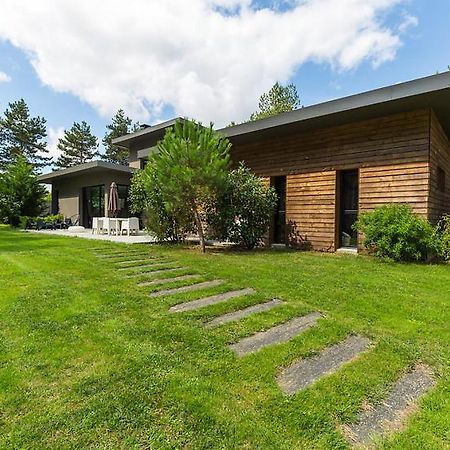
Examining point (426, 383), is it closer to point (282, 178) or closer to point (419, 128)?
point (419, 128)

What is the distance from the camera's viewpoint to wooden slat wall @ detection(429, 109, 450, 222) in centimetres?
706

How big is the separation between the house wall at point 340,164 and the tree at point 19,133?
34.9 meters

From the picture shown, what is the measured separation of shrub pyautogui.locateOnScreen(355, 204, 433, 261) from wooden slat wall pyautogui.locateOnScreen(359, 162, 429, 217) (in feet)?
0.99

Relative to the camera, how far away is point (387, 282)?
4.64 metres

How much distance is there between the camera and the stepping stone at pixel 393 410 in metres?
1.60

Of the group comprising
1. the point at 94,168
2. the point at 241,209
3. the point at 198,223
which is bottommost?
the point at 198,223

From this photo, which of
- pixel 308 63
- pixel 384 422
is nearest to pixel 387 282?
pixel 384 422

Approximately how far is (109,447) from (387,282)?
4.36 m

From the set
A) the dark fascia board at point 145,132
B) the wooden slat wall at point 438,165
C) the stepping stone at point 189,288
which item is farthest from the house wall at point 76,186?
the wooden slat wall at point 438,165

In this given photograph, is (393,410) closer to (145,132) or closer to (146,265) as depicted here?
(146,265)

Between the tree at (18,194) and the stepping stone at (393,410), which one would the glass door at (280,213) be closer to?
the stepping stone at (393,410)

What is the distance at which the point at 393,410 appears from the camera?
5.89ft

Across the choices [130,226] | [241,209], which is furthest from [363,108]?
[130,226]

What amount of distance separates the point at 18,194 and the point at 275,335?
18793 millimetres
